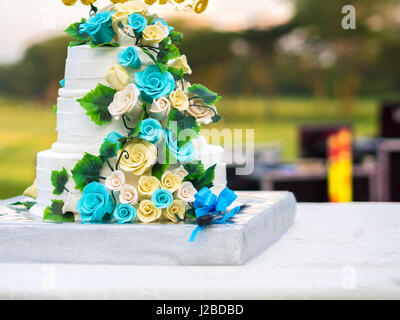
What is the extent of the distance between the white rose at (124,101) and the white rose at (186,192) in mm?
265

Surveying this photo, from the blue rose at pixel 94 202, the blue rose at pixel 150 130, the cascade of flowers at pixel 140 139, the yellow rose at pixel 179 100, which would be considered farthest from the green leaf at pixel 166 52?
the blue rose at pixel 94 202

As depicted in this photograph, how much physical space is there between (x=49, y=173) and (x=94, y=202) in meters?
0.21

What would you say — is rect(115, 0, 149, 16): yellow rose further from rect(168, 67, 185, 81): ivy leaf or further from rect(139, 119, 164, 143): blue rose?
rect(139, 119, 164, 143): blue rose

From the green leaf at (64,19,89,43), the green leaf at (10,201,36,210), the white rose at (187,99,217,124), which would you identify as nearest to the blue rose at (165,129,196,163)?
the white rose at (187,99,217,124)

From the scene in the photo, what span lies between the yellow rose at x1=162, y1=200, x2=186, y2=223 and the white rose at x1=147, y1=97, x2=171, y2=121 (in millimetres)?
251

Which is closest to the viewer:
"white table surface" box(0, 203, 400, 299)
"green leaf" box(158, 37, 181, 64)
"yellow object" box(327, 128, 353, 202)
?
"white table surface" box(0, 203, 400, 299)

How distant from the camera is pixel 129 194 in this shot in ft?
5.70

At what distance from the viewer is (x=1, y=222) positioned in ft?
5.97

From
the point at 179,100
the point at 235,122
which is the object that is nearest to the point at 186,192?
the point at 179,100

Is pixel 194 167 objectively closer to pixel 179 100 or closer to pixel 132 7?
pixel 179 100

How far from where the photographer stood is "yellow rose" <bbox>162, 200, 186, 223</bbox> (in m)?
1.77

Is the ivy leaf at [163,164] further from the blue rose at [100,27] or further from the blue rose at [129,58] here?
the blue rose at [100,27]

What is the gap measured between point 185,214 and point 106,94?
42 cm
